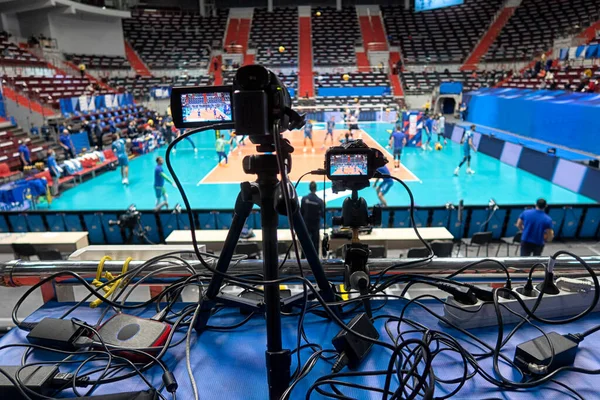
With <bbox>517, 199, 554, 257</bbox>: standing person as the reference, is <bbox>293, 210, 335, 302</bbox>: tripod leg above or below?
above

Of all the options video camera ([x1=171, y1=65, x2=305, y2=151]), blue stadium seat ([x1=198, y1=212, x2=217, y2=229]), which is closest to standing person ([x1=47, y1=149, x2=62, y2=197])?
blue stadium seat ([x1=198, y1=212, x2=217, y2=229])

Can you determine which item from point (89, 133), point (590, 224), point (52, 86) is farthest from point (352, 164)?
point (52, 86)

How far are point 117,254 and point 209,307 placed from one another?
1614 mm

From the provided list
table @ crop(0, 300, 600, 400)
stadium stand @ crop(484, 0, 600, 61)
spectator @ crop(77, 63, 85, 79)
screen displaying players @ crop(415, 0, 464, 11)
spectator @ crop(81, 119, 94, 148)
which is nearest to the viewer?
table @ crop(0, 300, 600, 400)

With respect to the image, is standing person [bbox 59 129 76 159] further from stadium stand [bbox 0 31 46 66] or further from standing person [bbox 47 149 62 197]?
stadium stand [bbox 0 31 46 66]

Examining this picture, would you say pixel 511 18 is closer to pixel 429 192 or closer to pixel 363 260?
pixel 429 192

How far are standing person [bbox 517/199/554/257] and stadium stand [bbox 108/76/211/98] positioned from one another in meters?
28.6

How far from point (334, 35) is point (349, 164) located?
150 ft

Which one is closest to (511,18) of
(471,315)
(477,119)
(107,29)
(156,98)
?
(477,119)

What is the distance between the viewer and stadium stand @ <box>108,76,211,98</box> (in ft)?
108

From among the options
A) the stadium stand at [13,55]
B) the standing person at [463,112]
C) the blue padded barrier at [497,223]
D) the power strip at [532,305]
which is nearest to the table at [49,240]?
the power strip at [532,305]

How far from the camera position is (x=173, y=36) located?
42812mm

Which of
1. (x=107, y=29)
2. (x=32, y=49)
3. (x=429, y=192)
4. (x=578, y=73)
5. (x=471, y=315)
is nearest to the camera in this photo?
(x=471, y=315)

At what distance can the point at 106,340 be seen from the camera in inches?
69.6
